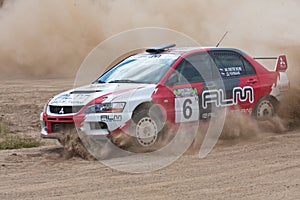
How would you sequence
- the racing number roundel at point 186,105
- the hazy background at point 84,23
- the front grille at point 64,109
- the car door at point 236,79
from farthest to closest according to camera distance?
the hazy background at point 84,23
the car door at point 236,79
the racing number roundel at point 186,105
the front grille at point 64,109

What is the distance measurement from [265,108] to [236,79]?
0.80m

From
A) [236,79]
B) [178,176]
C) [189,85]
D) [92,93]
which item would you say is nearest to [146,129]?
[92,93]

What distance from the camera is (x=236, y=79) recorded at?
1024 cm

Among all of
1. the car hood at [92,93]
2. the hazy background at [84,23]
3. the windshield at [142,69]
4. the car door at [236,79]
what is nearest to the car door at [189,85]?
the windshield at [142,69]

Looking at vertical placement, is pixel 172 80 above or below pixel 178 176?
above

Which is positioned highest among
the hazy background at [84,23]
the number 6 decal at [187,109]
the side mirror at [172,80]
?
the hazy background at [84,23]

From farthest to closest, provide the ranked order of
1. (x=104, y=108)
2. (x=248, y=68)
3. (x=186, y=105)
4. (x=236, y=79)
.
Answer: (x=248, y=68) < (x=236, y=79) < (x=186, y=105) < (x=104, y=108)

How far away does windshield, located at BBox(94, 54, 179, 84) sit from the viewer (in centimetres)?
959

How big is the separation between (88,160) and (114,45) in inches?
490

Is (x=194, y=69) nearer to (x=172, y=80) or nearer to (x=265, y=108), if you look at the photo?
(x=172, y=80)

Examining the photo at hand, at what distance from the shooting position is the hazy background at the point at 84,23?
20.6 m

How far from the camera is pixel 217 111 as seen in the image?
9828mm

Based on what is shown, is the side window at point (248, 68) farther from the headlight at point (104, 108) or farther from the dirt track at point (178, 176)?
the headlight at point (104, 108)

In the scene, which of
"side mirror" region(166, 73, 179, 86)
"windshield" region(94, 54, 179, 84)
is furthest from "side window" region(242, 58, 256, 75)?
"side mirror" region(166, 73, 179, 86)
